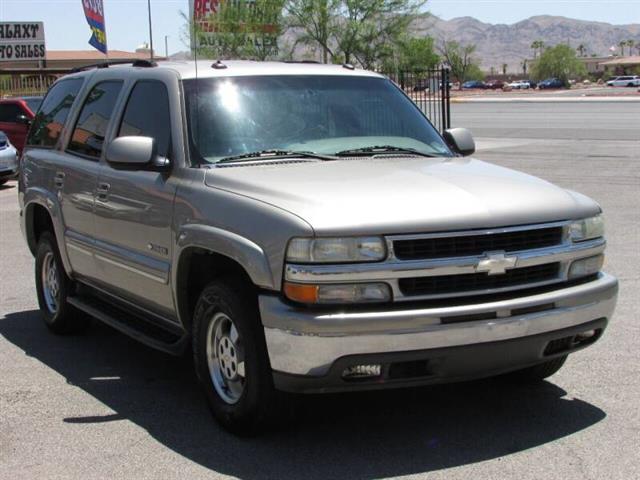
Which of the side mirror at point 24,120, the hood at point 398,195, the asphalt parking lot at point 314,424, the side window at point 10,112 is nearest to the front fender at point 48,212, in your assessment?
the asphalt parking lot at point 314,424

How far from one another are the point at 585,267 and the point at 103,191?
120 inches

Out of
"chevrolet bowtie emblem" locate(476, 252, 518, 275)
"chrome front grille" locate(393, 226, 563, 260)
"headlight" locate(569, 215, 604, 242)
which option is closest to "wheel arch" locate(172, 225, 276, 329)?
"chrome front grille" locate(393, 226, 563, 260)

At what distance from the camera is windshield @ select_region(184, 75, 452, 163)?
5.35 m

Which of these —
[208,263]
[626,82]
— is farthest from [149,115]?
[626,82]

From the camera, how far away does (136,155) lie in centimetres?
521

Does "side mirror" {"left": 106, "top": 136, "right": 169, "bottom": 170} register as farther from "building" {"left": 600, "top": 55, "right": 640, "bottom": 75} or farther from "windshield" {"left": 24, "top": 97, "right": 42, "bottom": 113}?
"building" {"left": 600, "top": 55, "right": 640, "bottom": 75}

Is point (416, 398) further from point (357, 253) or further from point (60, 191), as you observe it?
point (60, 191)

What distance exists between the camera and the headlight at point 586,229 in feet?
15.6

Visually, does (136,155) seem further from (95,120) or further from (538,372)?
(538,372)

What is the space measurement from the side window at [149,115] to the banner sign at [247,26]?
24.8 meters

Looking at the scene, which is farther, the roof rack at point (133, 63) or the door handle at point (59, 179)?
the door handle at point (59, 179)

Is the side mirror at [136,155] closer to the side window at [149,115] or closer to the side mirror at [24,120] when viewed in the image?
the side window at [149,115]

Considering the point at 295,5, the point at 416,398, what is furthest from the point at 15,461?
the point at 295,5

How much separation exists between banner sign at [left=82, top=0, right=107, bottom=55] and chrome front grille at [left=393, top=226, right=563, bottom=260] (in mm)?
28187
